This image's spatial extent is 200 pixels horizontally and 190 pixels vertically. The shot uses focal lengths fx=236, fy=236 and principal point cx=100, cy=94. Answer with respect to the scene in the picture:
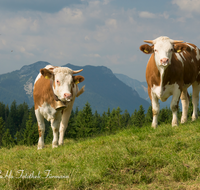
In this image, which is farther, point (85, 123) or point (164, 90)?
point (85, 123)

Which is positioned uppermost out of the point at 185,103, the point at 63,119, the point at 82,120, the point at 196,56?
the point at 196,56

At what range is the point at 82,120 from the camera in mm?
49719

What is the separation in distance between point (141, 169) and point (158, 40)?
513 centimetres

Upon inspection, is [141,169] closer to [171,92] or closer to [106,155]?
[106,155]

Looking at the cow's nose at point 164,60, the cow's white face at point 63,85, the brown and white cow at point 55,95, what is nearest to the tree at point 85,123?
the brown and white cow at point 55,95

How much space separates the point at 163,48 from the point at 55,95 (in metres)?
4.20

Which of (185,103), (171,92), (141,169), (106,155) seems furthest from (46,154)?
(185,103)

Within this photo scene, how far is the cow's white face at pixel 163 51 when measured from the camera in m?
7.93

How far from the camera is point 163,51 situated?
8.15 metres

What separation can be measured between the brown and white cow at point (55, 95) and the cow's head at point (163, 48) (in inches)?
109

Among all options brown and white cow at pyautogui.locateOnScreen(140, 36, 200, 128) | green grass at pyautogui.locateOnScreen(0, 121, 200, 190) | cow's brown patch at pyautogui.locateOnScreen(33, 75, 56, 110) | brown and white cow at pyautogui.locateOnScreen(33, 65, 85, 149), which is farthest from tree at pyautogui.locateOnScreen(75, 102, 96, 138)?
green grass at pyautogui.locateOnScreen(0, 121, 200, 190)

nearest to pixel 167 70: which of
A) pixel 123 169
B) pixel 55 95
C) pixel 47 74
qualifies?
pixel 55 95

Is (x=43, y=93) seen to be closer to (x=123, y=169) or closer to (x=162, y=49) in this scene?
(x=162, y=49)

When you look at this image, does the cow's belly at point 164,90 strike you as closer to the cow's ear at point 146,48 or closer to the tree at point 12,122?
the cow's ear at point 146,48
